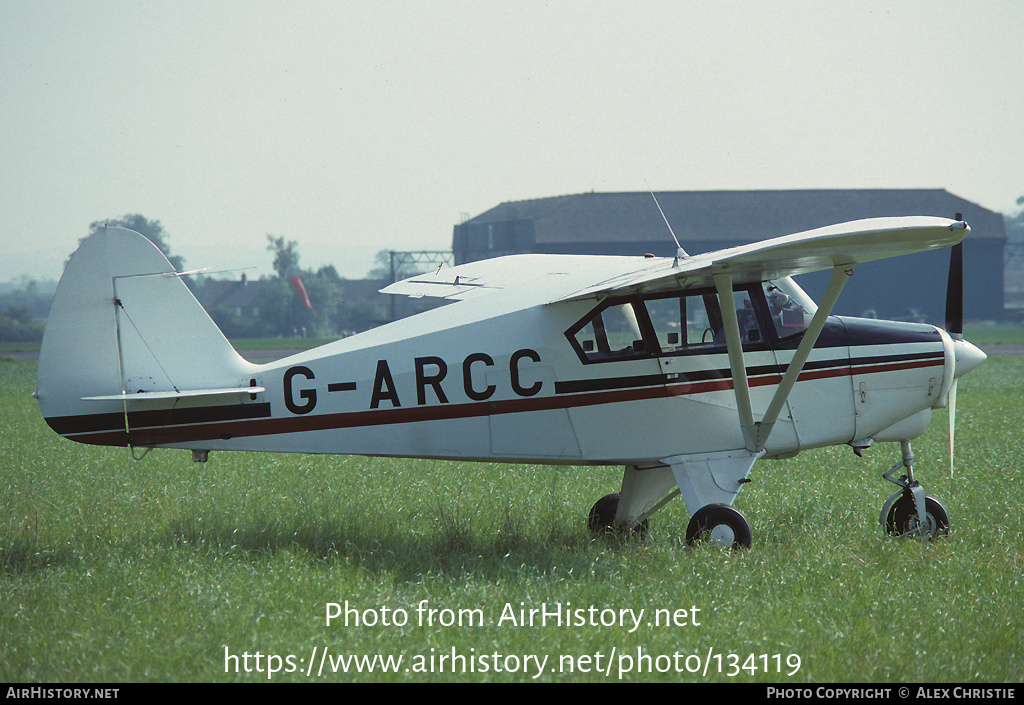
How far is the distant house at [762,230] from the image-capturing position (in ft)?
222

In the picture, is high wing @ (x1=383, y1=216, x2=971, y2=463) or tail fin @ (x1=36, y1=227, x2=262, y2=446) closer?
high wing @ (x1=383, y1=216, x2=971, y2=463)

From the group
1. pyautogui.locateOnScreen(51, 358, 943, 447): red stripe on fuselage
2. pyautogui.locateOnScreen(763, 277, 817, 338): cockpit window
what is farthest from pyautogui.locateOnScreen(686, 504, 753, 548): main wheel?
pyautogui.locateOnScreen(763, 277, 817, 338): cockpit window

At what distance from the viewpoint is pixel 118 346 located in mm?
6715

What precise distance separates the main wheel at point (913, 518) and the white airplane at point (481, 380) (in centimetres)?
119

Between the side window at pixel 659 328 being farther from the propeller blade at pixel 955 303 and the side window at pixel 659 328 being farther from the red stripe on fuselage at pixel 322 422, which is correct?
the propeller blade at pixel 955 303

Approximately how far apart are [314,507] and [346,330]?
67.2 metres

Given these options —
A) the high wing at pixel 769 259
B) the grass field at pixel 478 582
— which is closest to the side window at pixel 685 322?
the high wing at pixel 769 259

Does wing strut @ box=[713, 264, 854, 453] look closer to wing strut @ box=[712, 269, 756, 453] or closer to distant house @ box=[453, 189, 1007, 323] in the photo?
wing strut @ box=[712, 269, 756, 453]

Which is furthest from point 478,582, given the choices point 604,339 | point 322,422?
point 604,339

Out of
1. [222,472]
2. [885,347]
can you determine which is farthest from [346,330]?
[885,347]

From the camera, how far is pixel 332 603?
555 cm

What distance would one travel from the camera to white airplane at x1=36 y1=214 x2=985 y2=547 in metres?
6.70

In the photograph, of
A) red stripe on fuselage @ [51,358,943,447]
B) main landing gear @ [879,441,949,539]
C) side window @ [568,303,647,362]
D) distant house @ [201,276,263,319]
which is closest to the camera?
red stripe on fuselage @ [51,358,943,447]

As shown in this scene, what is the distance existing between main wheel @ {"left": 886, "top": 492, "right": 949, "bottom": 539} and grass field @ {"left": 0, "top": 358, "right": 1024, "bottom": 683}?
206 mm
